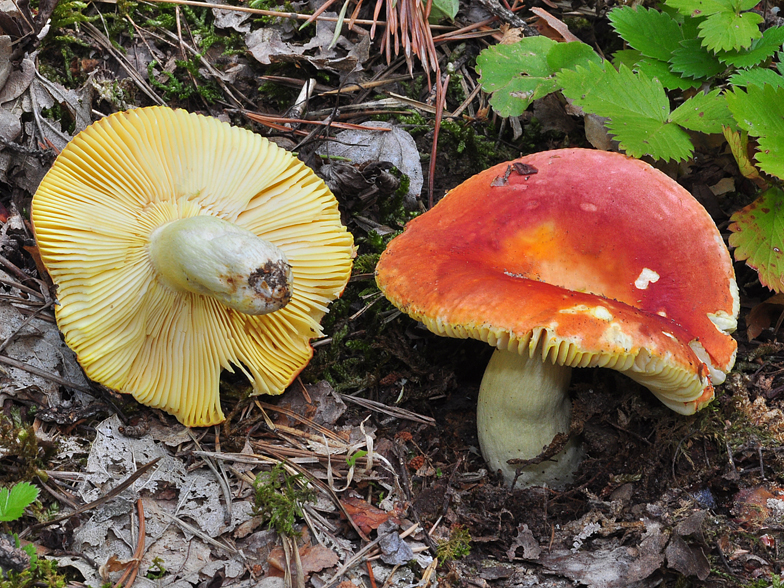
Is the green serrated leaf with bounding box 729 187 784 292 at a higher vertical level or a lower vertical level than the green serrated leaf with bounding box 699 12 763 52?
lower

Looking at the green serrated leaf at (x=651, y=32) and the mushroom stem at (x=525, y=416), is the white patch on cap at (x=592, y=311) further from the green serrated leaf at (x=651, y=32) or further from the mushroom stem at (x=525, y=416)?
the green serrated leaf at (x=651, y=32)

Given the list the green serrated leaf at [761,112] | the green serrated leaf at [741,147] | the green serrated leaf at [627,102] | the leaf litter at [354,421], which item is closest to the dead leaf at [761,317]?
the leaf litter at [354,421]

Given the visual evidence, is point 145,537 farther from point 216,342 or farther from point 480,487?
point 480,487

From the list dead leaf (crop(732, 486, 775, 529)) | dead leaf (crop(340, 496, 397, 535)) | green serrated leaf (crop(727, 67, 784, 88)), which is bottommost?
dead leaf (crop(732, 486, 775, 529))

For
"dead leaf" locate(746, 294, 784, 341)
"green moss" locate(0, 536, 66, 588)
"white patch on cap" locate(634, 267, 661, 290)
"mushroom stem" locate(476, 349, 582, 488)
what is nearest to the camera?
"green moss" locate(0, 536, 66, 588)

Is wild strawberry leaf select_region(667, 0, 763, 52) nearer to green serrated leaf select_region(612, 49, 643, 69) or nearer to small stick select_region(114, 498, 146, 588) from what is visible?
green serrated leaf select_region(612, 49, 643, 69)

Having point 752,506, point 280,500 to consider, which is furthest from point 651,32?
point 280,500

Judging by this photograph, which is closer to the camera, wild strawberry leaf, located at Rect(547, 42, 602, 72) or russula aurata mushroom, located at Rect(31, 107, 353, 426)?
russula aurata mushroom, located at Rect(31, 107, 353, 426)

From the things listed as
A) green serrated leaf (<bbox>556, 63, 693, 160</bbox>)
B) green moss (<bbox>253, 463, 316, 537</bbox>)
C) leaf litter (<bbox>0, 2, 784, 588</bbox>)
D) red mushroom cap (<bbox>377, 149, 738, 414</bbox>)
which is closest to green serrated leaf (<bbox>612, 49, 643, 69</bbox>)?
green serrated leaf (<bbox>556, 63, 693, 160</bbox>)

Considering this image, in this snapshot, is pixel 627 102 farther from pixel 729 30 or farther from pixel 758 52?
pixel 758 52
